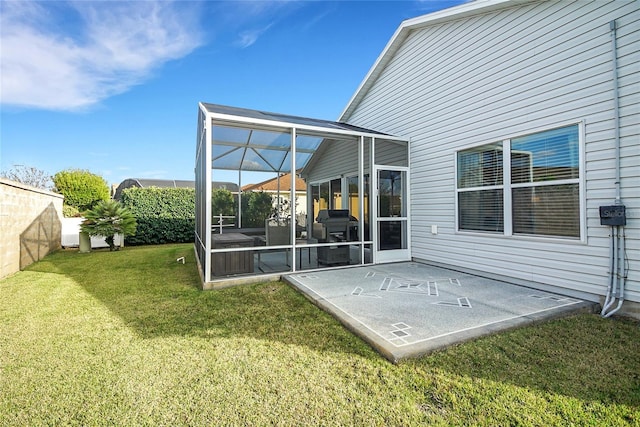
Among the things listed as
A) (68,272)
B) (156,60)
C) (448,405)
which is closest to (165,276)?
(68,272)

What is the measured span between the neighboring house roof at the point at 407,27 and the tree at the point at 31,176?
21.5m

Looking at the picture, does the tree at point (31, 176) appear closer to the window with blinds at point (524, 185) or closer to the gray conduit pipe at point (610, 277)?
the window with blinds at point (524, 185)

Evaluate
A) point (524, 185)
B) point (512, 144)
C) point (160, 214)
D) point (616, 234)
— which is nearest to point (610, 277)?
point (616, 234)

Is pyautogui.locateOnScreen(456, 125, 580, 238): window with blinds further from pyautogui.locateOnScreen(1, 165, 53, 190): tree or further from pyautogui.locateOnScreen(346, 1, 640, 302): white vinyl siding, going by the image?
pyautogui.locateOnScreen(1, 165, 53, 190): tree

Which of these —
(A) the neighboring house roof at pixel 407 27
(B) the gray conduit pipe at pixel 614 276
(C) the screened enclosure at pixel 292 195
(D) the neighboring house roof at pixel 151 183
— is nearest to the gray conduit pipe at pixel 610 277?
(B) the gray conduit pipe at pixel 614 276

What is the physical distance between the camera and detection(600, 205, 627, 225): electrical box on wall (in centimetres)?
339

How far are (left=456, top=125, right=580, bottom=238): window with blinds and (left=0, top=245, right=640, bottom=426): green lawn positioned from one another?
147 cm

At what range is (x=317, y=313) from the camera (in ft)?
11.9

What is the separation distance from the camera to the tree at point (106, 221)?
938 cm

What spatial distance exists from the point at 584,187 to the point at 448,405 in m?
3.52

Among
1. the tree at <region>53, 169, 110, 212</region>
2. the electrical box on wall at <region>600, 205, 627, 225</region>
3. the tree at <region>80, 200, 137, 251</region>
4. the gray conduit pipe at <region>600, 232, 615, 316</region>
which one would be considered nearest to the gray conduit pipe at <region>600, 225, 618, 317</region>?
the gray conduit pipe at <region>600, 232, 615, 316</region>

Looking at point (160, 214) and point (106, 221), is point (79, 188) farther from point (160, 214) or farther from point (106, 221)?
point (106, 221)

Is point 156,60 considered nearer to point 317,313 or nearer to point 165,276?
point 165,276

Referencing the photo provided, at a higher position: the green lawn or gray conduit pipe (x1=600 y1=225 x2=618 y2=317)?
gray conduit pipe (x1=600 y1=225 x2=618 y2=317)
